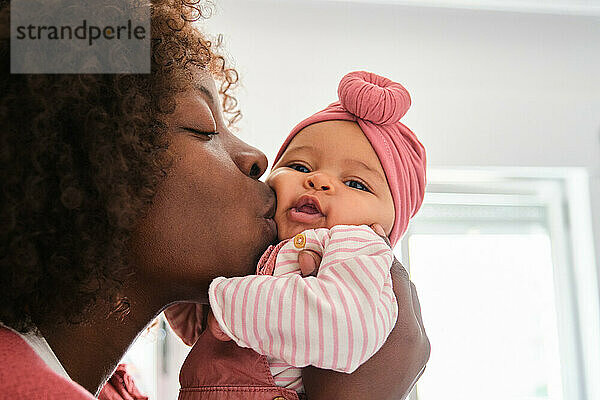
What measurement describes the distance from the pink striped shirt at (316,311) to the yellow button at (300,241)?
0.18ft

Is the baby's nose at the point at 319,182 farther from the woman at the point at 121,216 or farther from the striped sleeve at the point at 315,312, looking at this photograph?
the striped sleeve at the point at 315,312

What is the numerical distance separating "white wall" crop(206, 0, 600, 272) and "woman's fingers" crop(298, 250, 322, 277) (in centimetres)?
157

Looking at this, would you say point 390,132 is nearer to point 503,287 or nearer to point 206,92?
point 206,92

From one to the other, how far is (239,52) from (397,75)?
58cm

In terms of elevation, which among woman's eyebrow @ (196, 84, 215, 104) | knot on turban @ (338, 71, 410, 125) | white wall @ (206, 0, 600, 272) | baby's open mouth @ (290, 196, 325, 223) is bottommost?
baby's open mouth @ (290, 196, 325, 223)

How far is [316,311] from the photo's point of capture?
0.73 m

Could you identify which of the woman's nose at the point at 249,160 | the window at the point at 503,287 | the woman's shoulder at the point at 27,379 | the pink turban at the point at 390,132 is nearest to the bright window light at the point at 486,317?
the window at the point at 503,287

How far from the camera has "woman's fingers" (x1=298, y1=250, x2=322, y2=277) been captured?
81 cm

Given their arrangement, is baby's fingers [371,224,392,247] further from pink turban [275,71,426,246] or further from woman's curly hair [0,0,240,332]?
woman's curly hair [0,0,240,332]

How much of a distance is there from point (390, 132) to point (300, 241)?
0.31 m

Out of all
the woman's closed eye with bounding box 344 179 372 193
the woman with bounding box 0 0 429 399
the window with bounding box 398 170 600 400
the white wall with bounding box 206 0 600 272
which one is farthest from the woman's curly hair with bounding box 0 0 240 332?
the window with bounding box 398 170 600 400

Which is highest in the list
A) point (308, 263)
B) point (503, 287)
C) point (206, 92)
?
point (206, 92)

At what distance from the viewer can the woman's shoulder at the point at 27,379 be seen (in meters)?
0.53

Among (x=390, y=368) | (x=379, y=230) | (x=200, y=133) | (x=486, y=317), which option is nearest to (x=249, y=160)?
(x=200, y=133)
